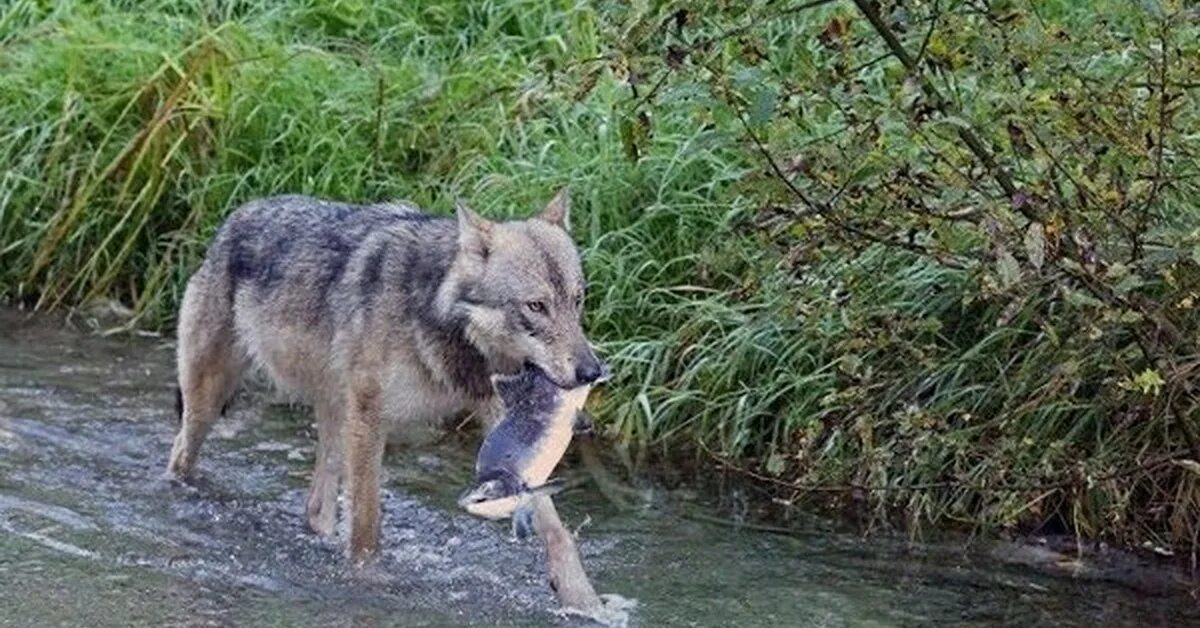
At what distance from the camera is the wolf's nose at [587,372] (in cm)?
611

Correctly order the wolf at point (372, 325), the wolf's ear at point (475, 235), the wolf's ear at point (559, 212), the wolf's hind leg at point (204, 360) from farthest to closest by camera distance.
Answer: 1. the wolf's hind leg at point (204, 360)
2. the wolf's ear at point (559, 212)
3. the wolf's ear at point (475, 235)
4. the wolf at point (372, 325)

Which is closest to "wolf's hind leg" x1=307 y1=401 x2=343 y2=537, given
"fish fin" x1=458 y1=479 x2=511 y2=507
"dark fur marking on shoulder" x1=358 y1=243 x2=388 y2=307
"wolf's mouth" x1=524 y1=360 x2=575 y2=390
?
"dark fur marking on shoulder" x1=358 y1=243 x2=388 y2=307

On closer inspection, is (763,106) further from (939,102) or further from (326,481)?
(326,481)

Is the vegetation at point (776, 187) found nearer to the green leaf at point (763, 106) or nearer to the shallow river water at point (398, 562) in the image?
the green leaf at point (763, 106)

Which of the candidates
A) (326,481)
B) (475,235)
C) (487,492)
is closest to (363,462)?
(326,481)

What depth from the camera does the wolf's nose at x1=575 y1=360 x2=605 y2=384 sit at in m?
6.11

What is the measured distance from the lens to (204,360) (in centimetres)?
769

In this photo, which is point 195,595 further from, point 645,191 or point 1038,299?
point 645,191

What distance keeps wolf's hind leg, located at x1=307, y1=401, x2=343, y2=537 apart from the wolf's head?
37.2 inches

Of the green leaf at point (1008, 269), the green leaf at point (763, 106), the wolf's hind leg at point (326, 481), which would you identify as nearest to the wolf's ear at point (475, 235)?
the wolf's hind leg at point (326, 481)

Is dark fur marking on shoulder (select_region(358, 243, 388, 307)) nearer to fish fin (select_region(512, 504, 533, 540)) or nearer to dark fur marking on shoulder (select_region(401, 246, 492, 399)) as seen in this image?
dark fur marking on shoulder (select_region(401, 246, 492, 399))

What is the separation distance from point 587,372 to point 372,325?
1.02 meters

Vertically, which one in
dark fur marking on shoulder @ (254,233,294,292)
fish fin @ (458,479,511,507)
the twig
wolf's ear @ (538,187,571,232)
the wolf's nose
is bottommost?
fish fin @ (458,479,511,507)

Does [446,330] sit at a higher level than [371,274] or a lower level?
lower
